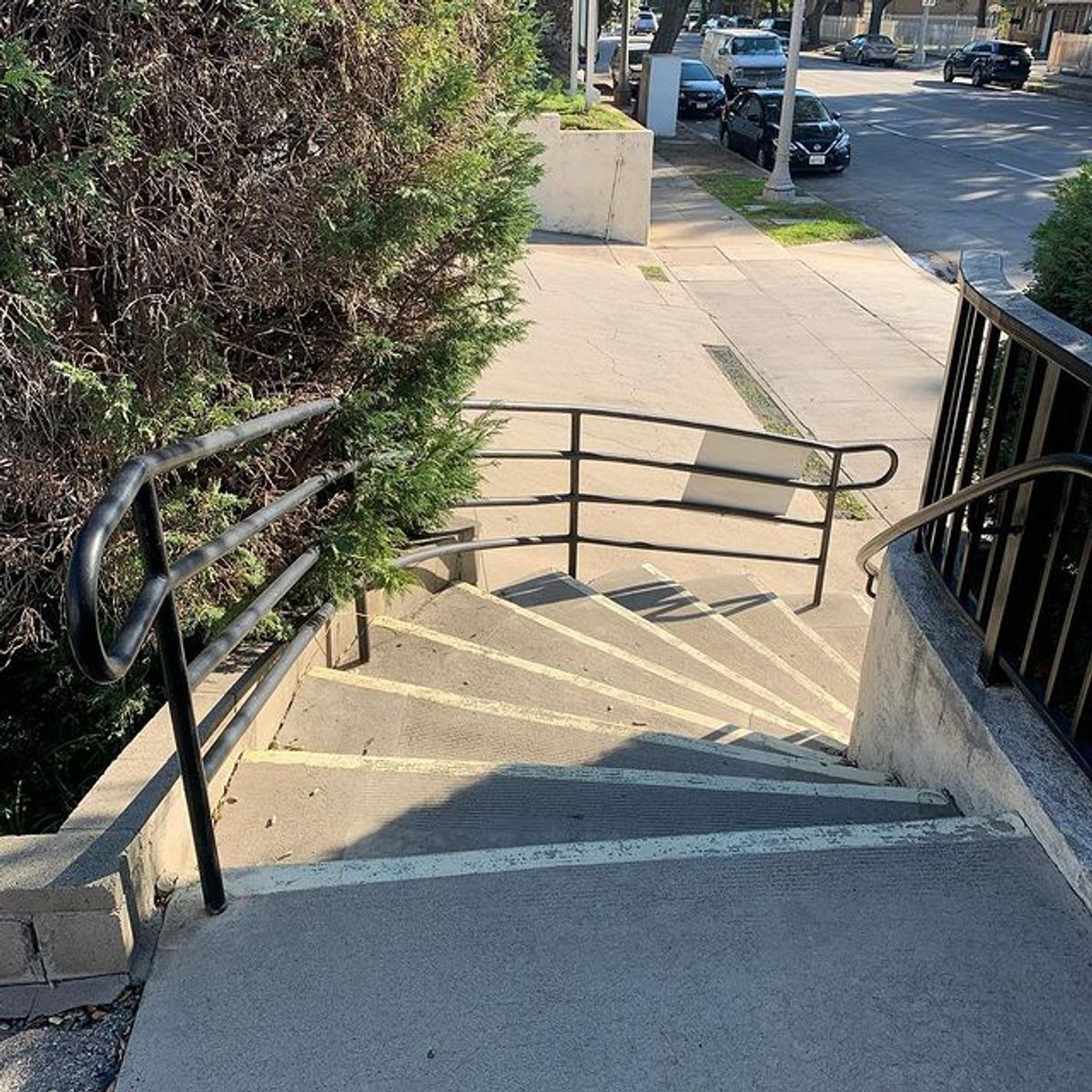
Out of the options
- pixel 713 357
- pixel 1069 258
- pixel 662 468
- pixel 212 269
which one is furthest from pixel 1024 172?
pixel 212 269

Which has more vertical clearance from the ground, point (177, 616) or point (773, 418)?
point (177, 616)

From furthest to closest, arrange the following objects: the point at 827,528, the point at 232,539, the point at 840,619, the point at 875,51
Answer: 1. the point at 875,51
2. the point at 840,619
3. the point at 827,528
4. the point at 232,539

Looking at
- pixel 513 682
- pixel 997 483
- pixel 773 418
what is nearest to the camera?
pixel 997 483

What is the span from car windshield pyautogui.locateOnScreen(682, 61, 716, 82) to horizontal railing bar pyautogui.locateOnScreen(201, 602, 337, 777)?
29.6 m

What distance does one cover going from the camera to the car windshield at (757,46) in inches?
1300

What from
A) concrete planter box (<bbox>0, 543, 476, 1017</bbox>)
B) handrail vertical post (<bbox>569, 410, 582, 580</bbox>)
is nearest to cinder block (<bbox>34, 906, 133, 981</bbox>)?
concrete planter box (<bbox>0, 543, 476, 1017</bbox>)

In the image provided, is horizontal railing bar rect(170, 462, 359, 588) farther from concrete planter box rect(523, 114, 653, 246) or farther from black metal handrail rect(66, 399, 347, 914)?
concrete planter box rect(523, 114, 653, 246)

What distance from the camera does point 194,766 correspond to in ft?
6.74

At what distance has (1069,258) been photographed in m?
3.32

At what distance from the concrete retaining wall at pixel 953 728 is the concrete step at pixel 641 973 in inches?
5.0

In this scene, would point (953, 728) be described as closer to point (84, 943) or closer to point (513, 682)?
point (513, 682)

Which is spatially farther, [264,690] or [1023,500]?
[264,690]

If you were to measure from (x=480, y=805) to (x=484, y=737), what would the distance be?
670 millimetres

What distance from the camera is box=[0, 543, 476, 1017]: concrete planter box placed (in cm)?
199
